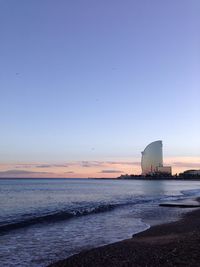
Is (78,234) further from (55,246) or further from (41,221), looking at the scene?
(41,221)

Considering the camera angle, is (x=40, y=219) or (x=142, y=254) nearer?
(x=142, y=254)

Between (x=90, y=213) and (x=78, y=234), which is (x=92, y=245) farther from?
(x=90, y=213)

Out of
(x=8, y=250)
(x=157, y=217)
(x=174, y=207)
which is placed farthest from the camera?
(x=174, y=207)

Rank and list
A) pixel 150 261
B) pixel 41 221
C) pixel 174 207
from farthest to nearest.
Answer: pixel 174 207 → pixel 41 221 → pixel 150 261

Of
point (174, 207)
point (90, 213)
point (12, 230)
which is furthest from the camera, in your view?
point (174, 207)

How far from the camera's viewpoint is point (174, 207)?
39.4m

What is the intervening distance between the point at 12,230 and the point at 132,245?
8615mm

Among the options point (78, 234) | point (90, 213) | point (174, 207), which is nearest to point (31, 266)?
point (78, 234)

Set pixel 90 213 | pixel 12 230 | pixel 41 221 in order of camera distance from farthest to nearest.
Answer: pixel 90 213 → pixel 41 221 → pixel 12 230

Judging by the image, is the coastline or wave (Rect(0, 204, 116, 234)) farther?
wave (Rect(0, 204, 116, 234))

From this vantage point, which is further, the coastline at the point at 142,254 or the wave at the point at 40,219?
the wave at the point at 40,219

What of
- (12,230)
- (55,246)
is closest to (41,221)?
(12,230)

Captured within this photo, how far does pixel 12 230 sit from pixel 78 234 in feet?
13.5

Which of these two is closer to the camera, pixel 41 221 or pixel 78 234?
pixel 78 234
